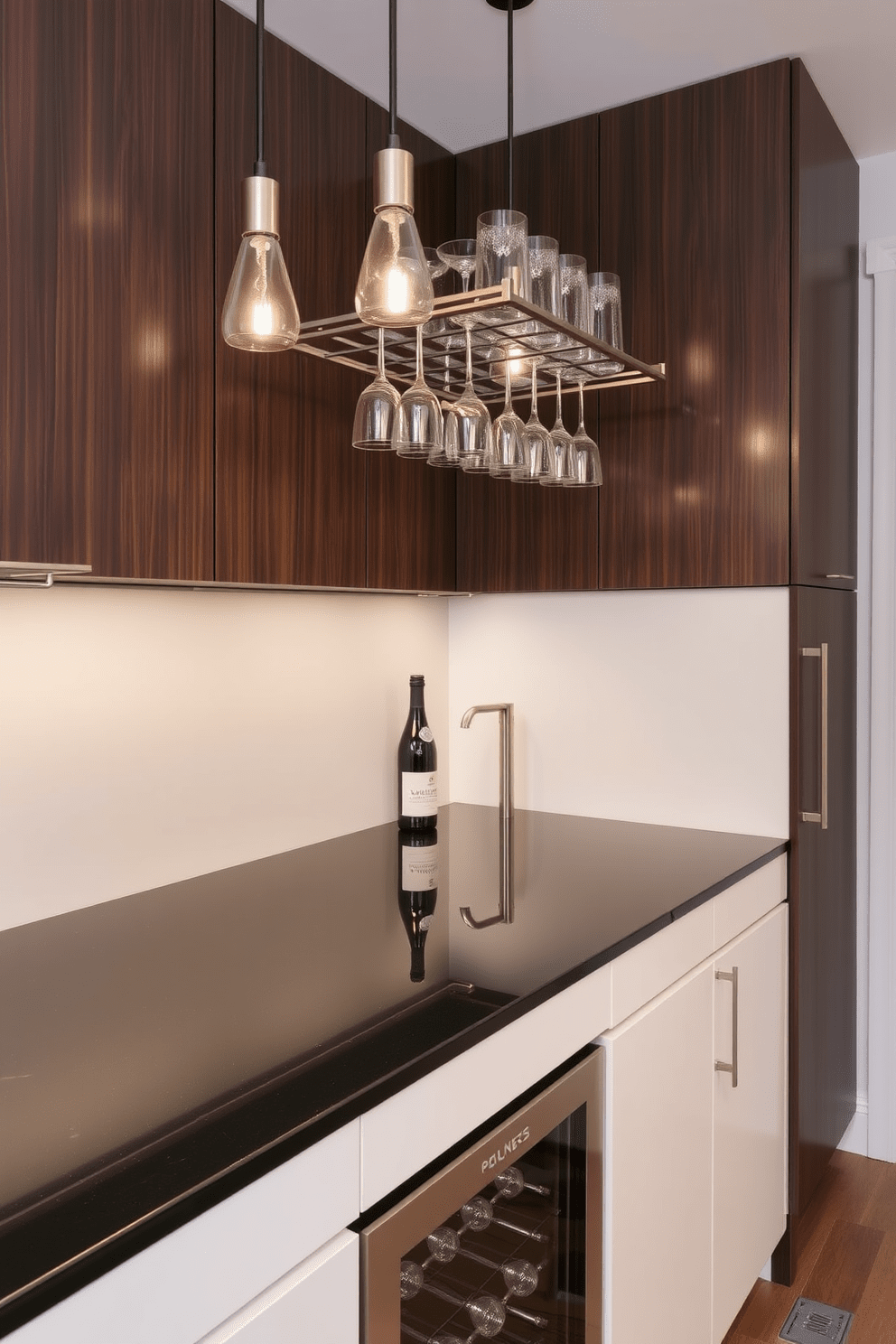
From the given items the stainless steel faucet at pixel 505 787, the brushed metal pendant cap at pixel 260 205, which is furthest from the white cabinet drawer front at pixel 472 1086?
the brushed metal pendant cap at pixel 260 205

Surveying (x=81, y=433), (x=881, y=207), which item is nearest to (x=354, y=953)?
(x=81, y=433)

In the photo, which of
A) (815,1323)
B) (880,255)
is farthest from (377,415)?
(815,1323)

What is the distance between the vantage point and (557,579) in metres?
2.32

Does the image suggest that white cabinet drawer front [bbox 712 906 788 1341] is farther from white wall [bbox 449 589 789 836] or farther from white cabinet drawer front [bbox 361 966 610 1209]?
white cabinet drawer front [bbox 361 966 610 1209]

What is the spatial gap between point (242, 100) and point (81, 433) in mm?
676

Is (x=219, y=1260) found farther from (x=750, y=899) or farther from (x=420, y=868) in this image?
(x=750, y=899)

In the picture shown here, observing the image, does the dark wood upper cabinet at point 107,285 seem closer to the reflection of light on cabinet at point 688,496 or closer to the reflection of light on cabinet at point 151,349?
the reflection of light on cabinet at point 151,349

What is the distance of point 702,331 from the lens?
2123 millimetres

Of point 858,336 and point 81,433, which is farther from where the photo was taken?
point 858,336

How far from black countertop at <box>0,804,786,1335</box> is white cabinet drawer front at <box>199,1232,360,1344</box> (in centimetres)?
13

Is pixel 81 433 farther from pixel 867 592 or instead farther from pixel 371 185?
pixel 867 592

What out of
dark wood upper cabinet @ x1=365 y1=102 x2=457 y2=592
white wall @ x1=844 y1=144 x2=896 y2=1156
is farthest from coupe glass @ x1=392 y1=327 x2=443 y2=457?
white wall @ x1=844 y1=144 x2=896 y2=1156

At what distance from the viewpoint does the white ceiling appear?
1.85 meters

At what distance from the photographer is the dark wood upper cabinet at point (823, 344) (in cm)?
205
